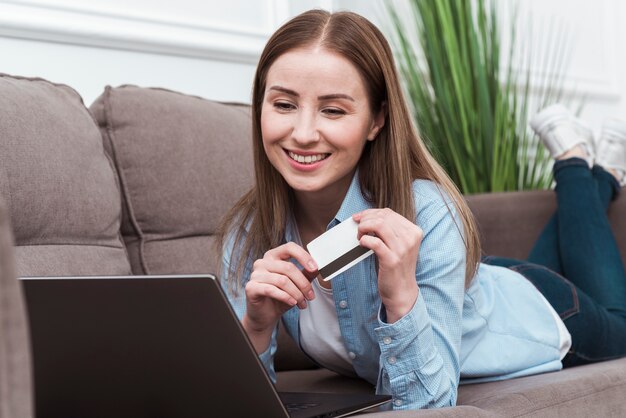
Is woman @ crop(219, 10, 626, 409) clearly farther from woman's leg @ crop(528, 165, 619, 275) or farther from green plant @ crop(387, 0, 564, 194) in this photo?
green plant @ crop(387, 0, 564, 194)

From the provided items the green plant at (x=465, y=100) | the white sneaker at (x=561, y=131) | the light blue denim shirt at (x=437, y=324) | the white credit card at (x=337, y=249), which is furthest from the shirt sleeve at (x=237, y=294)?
the green plant at (x=465, y=100)

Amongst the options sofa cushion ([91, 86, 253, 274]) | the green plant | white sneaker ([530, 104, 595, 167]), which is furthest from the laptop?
the green plant

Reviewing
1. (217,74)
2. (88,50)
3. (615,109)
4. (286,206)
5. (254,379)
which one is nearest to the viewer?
(254,379)

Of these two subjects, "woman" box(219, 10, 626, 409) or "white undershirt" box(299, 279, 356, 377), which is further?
"white undershirt" box(299, 279, 356, 377)

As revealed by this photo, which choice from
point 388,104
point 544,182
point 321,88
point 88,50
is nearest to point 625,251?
point 544,182

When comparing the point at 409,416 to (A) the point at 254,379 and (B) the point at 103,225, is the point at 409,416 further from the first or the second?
(B) the point at 103,225

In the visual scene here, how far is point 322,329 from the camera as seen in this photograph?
134 cm

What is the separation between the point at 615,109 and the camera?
3736 millimetres

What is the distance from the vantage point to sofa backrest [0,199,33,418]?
46 centimetres

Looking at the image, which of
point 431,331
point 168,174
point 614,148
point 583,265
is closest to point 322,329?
point 431,331

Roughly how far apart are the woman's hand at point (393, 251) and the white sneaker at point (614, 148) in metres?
1.26

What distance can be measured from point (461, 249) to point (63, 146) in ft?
2.24

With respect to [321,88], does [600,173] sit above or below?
below

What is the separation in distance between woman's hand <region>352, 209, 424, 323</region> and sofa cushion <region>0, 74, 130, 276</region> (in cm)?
56
